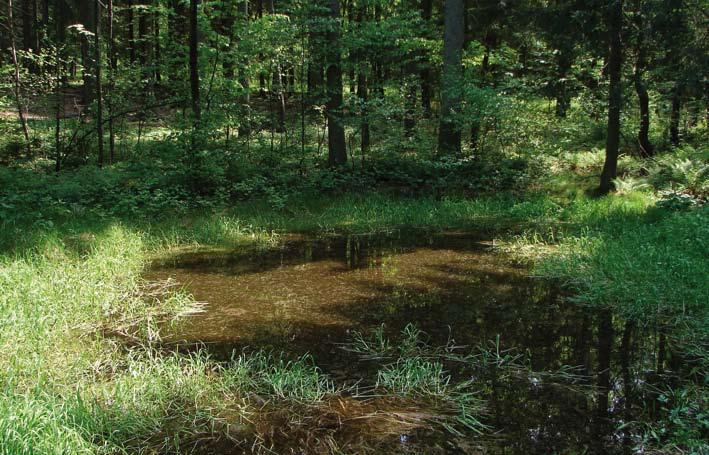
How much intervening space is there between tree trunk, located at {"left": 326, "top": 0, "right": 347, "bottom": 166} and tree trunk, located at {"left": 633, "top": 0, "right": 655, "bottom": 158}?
23.2ft

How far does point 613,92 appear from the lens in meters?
11.3

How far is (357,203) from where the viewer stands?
12500 millimetres

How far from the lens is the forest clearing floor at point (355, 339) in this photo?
353 cm

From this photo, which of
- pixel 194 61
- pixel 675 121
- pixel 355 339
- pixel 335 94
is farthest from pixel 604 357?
pixel 675 121

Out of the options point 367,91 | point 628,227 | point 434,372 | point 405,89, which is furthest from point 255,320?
point 367,91

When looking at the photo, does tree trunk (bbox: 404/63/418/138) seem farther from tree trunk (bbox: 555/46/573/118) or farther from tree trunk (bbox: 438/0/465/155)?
tree trunk (bbox: 555/46/573/118)

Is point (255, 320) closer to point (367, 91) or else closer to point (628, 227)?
point (628, 227)

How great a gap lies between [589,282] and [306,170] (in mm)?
9201

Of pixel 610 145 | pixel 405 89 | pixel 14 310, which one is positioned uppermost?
pixel 405 89

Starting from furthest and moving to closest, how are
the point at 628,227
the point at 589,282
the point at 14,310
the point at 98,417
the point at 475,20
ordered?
the point at 475,20, the point at 628,227, the point at 589,282, the point at 14,310, the point at 98,417

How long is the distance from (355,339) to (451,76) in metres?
10.3

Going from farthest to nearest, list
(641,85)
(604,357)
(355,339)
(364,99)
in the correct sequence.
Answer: (364,99) → (641,85) → (355,339) → (604,357)

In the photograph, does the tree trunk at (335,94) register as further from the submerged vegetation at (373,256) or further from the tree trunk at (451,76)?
the tree trunk at (451,76)

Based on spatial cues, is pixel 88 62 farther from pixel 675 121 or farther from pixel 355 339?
pixel 675 121
